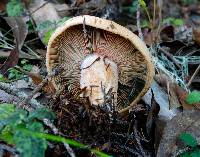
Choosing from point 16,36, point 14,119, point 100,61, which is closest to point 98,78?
point 100,61

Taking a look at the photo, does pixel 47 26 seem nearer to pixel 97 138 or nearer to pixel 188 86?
pixel 188 86

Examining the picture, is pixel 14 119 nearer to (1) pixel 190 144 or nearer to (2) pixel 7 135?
(2) pixel 7 135

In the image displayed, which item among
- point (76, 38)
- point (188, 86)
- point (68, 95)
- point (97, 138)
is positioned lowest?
point (188, 86)

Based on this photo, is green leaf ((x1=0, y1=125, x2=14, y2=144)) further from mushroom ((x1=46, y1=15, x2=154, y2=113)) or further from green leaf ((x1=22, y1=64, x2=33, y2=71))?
green leaf ((x1=22, y1=64, x2=33, y2=71))

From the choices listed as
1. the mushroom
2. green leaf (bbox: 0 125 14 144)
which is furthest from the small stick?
the mushroom

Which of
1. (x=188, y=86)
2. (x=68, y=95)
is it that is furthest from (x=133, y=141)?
(x=188, y=86)

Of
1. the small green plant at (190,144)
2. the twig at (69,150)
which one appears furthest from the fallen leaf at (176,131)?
the twig at (69,150)
